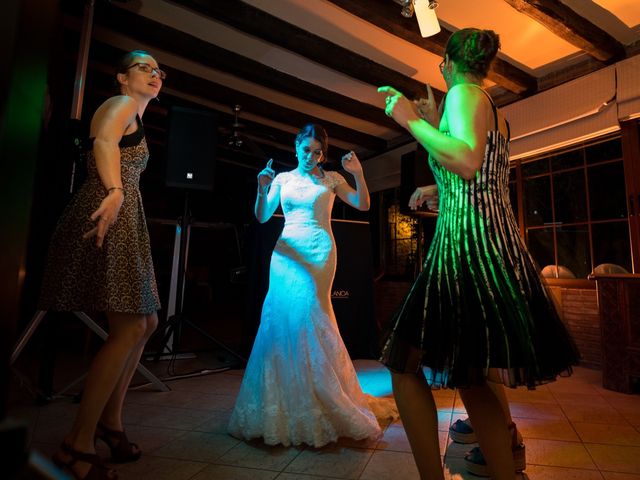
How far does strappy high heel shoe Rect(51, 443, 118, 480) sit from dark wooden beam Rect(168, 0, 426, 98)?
3.17 m

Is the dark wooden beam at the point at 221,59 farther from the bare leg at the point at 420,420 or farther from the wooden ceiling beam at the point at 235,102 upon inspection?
the bare leg at the point at 420,420

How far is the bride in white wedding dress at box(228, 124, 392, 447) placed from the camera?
1.64 metres

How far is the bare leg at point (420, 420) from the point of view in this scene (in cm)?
89

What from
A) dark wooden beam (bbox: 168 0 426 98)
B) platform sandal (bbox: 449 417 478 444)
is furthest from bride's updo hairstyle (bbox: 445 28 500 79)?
dark wooden beam (bbox: 168 0 426 98)

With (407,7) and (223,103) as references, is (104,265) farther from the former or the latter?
(223,103)

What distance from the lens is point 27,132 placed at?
0.35 metres

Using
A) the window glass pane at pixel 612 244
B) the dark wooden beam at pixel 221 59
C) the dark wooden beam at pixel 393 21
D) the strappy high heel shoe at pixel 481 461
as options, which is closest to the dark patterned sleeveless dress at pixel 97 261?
the strappy high heel shoe at pixel 481 461

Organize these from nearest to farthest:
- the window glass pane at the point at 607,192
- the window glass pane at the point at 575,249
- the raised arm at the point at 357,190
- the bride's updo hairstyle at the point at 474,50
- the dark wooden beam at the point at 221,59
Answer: the bride's updo hairstyle at the point at 474,50, the raised arm at the point at 357,190, the dark wooden beam at the point at 221,59, the window glass pane at the point at 607,192, the window glass pane at the point at 575,249

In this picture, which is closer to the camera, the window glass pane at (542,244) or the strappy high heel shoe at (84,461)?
the strappy high heel shoe at (84,461)

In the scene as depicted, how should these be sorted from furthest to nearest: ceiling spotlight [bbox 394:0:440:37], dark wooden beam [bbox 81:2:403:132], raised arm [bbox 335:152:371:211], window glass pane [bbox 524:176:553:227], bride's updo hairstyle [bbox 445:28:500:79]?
window glass pane [bbox 524:176:553:227] < dark wooden beam [bbox 81:2:403:132] < ceiling spotlight [bbox 394:0:440:37] < raised arm [bbox 335:152:371:211] < bride's updo hairstyle [bbox 445:28:500:79]

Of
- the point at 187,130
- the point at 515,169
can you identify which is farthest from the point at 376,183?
the point at 187,130

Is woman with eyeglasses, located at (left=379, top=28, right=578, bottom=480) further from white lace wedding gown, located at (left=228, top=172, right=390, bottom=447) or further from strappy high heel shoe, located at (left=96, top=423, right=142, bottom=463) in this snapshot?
strappy high heel shoe, located at (left=96, top=423, right=142, bottom=463)

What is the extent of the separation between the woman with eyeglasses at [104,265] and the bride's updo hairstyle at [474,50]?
1.10 meters

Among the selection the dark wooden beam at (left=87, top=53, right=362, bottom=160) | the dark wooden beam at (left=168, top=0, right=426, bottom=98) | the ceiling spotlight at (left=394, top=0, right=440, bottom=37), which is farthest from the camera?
the dark wooden beam at (left=87, top=53, right=362, bottom=160)
